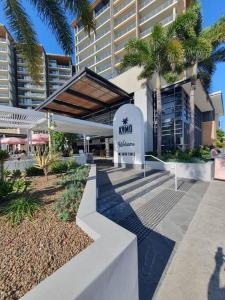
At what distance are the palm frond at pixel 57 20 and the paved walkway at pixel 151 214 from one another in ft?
20.0

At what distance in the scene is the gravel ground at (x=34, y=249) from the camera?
6.42 feet

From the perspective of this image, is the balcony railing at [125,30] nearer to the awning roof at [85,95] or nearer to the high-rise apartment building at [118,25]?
the high-rise apartment building at [118,25]

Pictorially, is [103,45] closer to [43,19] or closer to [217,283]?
[43,19]

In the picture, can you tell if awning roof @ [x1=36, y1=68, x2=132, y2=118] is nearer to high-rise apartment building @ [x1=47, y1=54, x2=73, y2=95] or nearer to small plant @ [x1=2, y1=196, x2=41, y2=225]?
small plant @ [x1=2, y1=196, x2=41, y2=225]

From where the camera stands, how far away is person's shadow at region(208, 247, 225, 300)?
111 inches

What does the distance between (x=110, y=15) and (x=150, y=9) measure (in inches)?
397

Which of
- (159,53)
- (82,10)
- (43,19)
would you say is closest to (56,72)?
(159,53)

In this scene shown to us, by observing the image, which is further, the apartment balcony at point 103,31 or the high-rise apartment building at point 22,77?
the high-rise apartment building at point 22,77

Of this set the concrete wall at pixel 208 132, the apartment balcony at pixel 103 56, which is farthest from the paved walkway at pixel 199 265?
the apartment balcony at pixel 103 56

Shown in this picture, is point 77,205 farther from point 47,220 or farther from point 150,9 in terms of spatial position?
point 150,9

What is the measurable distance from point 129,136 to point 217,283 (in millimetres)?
10202

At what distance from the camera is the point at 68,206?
3986 millimetres

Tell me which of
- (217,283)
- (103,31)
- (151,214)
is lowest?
(217,283)

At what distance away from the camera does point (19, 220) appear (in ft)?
11.3
